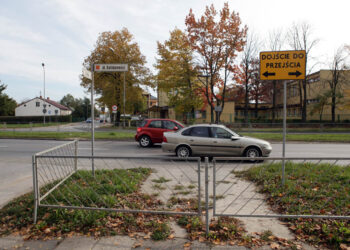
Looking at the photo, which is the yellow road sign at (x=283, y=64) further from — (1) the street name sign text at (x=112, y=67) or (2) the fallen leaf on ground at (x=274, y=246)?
(2) the fallen leaf on ground at (x=274, y=246)

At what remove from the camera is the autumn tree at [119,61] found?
120 feet

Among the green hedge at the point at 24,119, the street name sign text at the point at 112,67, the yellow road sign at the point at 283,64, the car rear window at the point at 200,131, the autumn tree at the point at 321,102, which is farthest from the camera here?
the green hedge at the point at 24,119

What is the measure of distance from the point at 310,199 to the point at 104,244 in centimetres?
382

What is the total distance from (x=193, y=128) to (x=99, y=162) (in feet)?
12.7

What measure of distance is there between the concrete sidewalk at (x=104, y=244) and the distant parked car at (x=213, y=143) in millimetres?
6491

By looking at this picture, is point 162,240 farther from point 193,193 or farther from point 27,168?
point 27,168

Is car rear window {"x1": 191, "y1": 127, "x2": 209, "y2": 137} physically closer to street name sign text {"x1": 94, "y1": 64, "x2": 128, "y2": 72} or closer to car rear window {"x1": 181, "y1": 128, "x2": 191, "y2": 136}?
car rear window {"x1": 181, "y1": 128, "x2": 191, "y2": 136}

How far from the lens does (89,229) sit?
3775 millimetres

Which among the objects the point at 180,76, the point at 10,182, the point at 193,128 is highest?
the point at 180,76

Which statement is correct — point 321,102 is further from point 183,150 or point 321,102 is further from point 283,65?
point 283,65

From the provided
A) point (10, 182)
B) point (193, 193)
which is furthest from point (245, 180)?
point (10, 182)

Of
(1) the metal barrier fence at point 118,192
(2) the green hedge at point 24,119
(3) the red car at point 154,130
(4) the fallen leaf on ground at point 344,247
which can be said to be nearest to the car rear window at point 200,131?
(1) the metal barrier fence at point 118,192

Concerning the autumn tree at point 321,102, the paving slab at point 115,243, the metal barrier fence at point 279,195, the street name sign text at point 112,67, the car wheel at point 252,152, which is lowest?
the paving slab at point 115,243

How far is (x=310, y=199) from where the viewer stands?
4.79 metres
